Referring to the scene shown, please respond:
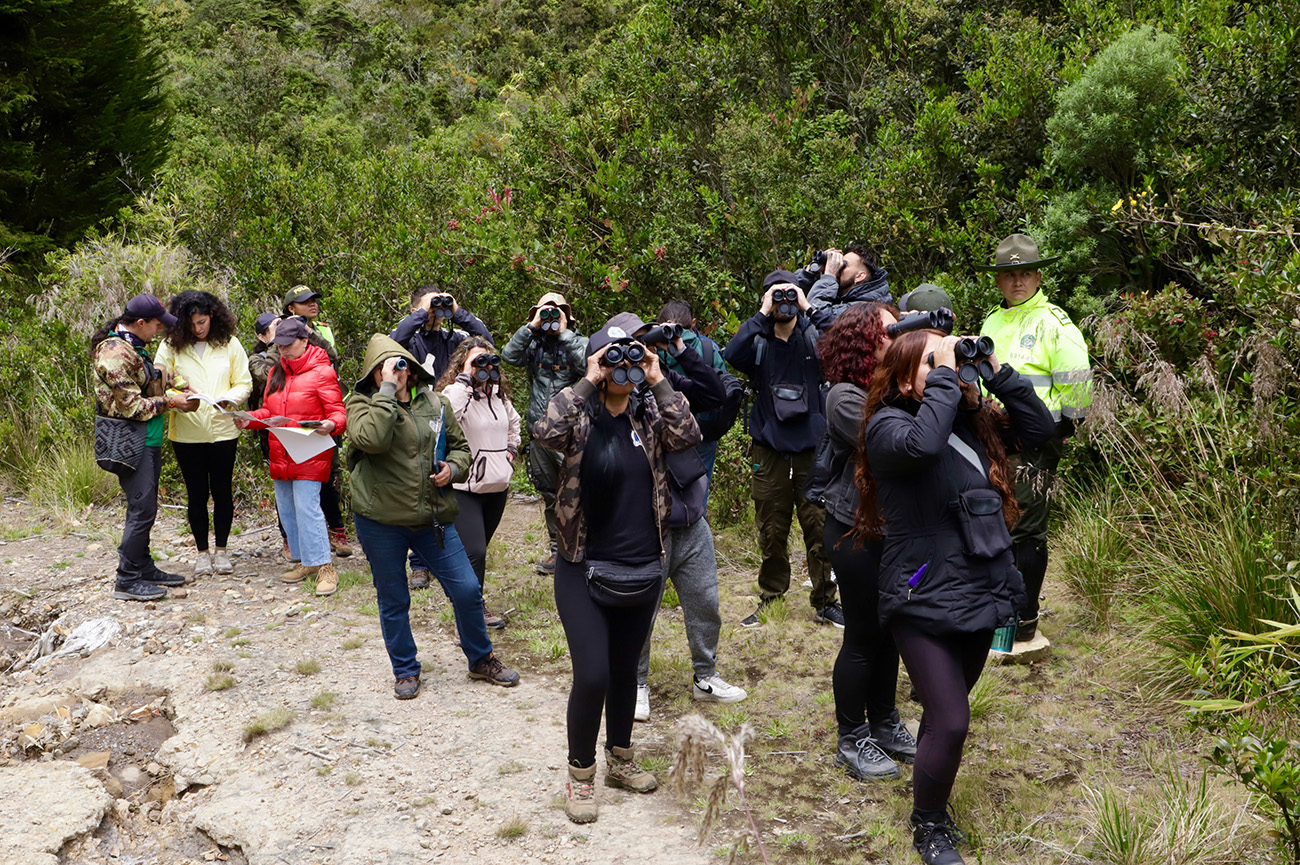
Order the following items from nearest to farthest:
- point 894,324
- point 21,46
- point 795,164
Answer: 1. point 894,324
2. point 795,164
3. point 21,46

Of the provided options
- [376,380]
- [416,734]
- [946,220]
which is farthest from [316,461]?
[946,220]

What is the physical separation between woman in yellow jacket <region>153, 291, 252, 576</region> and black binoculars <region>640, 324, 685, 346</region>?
11.2ft

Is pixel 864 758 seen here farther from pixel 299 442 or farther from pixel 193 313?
pixel 193 313

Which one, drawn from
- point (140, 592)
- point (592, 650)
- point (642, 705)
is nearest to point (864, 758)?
point (642, 705)

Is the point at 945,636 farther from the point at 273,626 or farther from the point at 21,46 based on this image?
the point at 21,46

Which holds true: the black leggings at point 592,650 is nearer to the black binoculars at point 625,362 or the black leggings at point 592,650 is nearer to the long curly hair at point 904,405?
the black binoculars at point 625,362

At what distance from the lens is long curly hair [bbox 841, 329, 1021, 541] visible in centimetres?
322

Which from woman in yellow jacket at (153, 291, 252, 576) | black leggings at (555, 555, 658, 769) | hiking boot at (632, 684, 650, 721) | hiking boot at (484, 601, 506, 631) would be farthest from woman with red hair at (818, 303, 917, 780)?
woman in yellow jacket at (153, 291, 252, 576)

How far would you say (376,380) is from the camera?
473cm

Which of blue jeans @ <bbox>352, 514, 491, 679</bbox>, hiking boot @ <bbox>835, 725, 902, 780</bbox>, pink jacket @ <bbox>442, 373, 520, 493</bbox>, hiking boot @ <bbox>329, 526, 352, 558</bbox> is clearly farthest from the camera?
hiking boot @ <bbox>329, 526, 352, 558</bbox>

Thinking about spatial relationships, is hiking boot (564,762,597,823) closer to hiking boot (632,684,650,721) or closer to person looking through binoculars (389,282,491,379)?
hiking boot (632,684,650,721)

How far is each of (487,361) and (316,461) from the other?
6.03 feet

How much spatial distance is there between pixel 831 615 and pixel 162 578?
14.3ft

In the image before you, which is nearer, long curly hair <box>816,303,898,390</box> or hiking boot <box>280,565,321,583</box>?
long curly hair <box>816,303,898,390</box>
